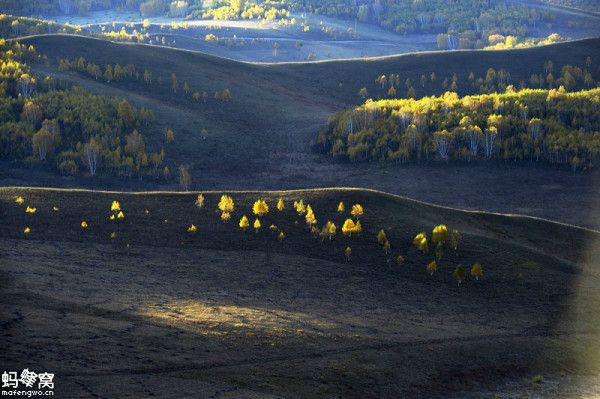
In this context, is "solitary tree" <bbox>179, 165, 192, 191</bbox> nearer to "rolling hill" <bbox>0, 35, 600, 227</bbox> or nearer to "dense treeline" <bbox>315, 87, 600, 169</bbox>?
"rolling hill" <bbox>0, 35, 600, 227</bbox>

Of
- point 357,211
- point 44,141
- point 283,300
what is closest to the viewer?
point 283,300

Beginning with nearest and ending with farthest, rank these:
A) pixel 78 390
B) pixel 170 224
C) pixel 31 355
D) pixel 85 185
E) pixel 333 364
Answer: pixel 78 390, pixel 31 355, pixel 333 364, pixel 170 224, pixel 85 185

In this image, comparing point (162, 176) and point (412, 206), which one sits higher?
point (412, 206)

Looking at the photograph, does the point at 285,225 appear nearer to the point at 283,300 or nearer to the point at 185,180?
the point at 283,300

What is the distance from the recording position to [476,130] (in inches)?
5782

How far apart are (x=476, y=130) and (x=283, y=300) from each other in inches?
3698

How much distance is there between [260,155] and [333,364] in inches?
4165

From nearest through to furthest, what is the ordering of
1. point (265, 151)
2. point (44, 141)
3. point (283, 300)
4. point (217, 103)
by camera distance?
point (283, 300), point (44, 141), point (265, 151), point (217, 103)

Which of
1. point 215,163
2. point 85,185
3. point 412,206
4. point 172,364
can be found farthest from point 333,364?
point 215,163

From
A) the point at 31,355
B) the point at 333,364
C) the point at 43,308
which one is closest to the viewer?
the point at 31,355

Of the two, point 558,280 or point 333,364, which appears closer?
point 333,364

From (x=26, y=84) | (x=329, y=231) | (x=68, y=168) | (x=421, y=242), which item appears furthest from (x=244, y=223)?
(x=26, y=84)

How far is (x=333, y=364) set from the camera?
152 ft

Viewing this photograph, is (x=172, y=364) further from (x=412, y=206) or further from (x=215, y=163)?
(x=215, y=163)
